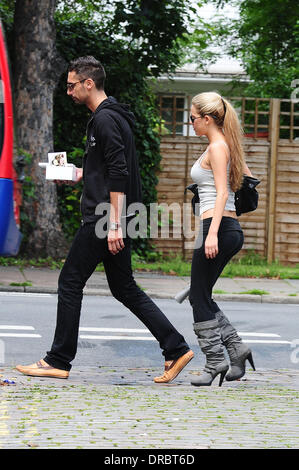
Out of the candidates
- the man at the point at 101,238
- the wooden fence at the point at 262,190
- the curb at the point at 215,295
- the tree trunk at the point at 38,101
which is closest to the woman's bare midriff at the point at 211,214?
the man at the point at 101,238

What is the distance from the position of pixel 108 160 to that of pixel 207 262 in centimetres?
92

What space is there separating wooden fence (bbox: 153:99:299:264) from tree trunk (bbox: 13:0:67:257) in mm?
2215

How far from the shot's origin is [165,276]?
13.6m

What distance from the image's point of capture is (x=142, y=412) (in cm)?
493

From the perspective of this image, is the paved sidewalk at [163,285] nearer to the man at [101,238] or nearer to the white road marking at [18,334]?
the white road marking at [18,334]

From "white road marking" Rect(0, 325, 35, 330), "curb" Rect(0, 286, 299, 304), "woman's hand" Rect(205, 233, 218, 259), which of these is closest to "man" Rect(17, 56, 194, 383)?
"woman's hand" Rect(205, 233, 218, 259)

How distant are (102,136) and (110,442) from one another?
2.26 m

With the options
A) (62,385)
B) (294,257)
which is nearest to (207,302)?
(62,385)

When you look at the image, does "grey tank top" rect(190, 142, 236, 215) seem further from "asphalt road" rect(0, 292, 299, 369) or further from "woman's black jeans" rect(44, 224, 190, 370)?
"asphalt road" rect(0, 292, 299, 369)

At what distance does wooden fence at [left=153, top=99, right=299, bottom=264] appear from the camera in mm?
Answer: 15430

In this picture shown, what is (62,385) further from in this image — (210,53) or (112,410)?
(210,53)

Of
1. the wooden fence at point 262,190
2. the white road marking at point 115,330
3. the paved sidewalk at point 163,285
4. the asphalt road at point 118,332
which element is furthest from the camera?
the wooden fence at point 262,190

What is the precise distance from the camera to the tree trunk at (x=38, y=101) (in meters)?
13.6

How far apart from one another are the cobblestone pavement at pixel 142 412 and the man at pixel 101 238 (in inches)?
8.5
